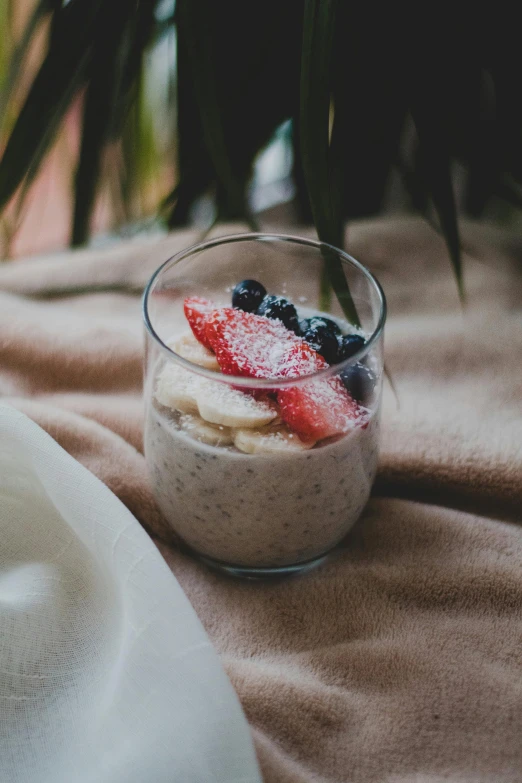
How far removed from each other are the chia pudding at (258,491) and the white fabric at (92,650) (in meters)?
0.06

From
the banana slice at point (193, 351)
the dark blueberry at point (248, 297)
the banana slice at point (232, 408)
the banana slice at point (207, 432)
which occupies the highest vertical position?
the dark blueberry at point (248, 297)

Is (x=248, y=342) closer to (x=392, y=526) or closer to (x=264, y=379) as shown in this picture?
(x=264, y=379)

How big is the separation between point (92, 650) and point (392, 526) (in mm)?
350

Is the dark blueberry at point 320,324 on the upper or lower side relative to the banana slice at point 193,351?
upper

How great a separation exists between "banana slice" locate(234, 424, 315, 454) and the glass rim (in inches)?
1.7

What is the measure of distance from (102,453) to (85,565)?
0.55 feet

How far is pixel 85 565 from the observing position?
83 centimetres

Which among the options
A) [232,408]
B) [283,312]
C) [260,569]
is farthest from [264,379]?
[260,569]

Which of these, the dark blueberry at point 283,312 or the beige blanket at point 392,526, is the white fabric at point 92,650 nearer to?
the beige blanket at point 392,526

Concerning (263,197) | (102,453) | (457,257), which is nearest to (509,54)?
(457,257)

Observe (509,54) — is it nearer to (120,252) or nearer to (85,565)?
(120,252)

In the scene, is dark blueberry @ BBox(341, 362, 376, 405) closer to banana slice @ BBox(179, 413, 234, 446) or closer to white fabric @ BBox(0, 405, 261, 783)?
banana slice @ BBox(179, 413, 234, 446)

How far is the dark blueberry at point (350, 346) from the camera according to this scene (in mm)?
804

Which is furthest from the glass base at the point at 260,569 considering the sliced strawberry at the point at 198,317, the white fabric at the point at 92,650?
the sliced strawberry at the point at 198,317
